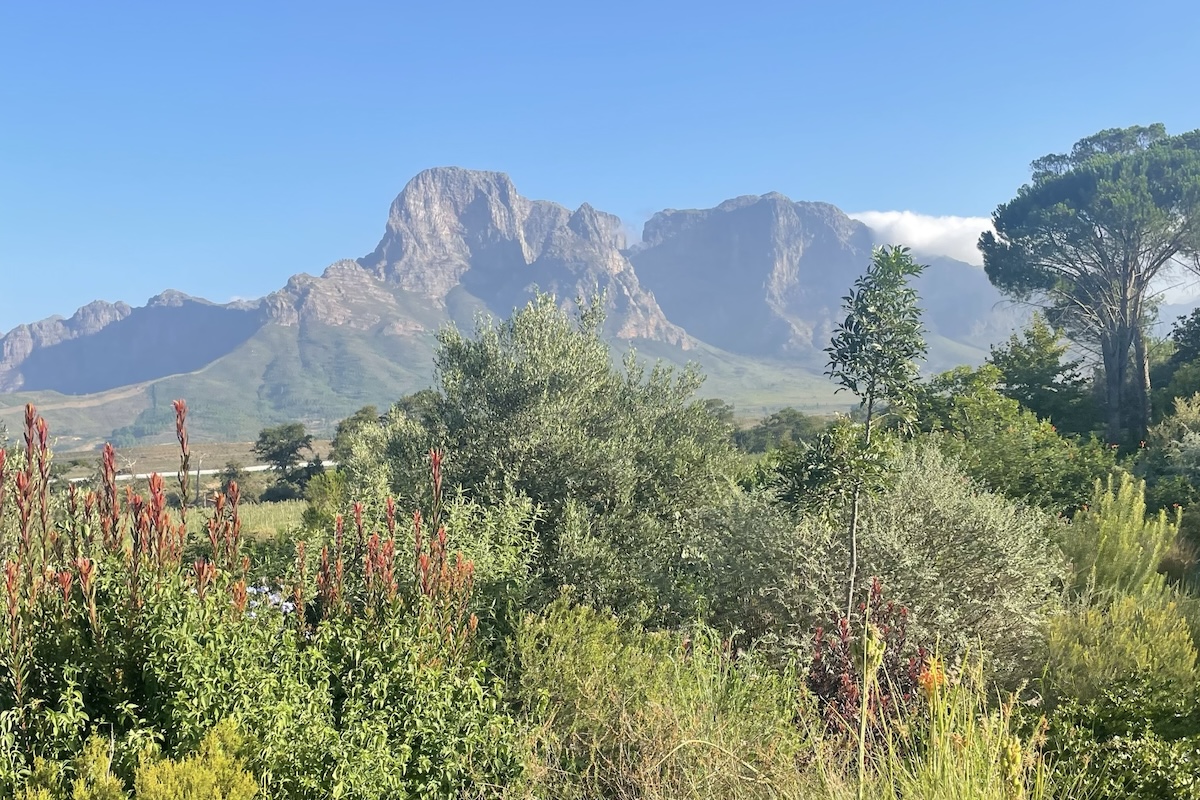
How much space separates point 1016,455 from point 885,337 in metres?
7.18

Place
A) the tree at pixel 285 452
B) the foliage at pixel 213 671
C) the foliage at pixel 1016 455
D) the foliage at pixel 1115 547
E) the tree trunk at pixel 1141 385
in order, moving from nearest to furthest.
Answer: the foliage at pixel 213 671 < the foliage at pixel 1115 547 < the foliage at pixel 1016 455 < the tree trunk at pixel 1141 385 < the tree at pixel 285 452

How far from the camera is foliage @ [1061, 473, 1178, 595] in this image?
8.42 meters

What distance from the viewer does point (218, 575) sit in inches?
173

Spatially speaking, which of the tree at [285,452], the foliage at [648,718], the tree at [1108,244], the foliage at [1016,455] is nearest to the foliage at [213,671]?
the foliage at [648,718]

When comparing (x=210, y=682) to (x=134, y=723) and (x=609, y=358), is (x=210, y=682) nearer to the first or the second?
(x=134, y=723)

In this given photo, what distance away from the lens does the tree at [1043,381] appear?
79.6ft

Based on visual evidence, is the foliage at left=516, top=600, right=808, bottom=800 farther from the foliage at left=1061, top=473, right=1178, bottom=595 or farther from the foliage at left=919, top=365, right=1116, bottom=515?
the foliage at left=919, top=365, right=1116, bottom=515

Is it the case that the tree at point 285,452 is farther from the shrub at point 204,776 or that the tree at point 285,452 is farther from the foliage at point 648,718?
the shrub at point 204,776

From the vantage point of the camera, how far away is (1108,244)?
29.7m

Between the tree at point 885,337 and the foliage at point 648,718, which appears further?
the tree at point 885,337

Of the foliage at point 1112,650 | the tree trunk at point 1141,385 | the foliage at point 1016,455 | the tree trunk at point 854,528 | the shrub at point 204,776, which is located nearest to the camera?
the shrub at point 204,776

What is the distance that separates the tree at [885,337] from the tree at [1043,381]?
19.8 m

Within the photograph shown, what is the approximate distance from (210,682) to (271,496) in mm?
35966

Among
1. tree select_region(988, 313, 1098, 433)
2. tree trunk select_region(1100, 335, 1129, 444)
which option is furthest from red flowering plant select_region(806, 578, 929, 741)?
tree trunk select_region(1100, 335, 1129, 444)
